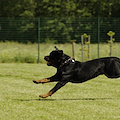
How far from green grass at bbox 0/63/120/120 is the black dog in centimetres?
46

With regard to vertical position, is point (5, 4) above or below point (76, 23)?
above

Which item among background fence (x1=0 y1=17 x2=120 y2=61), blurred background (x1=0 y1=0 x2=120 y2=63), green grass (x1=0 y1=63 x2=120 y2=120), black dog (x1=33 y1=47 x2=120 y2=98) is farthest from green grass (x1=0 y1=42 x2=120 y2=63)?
black dog (x1=33 y1=47 x2=120 y2=98)

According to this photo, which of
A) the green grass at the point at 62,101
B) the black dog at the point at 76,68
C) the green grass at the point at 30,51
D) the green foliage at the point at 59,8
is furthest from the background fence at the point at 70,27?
the green foliage at the point at 59,8

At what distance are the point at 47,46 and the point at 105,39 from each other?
3.12 m

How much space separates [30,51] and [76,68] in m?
9.96

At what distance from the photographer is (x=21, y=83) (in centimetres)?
945

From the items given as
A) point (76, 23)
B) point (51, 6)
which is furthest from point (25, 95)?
point (51, 6)

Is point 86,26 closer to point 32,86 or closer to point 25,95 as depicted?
point 32,86

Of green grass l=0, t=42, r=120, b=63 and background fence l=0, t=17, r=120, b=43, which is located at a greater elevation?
background fence l=0, t=17, r=120, b=43

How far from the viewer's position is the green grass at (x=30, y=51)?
52.5 ft

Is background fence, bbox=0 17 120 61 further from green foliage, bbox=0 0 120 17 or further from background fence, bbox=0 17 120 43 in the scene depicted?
green foliage, bbox=0 0 120 17

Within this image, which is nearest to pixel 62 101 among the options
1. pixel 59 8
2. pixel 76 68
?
pixel 76 68

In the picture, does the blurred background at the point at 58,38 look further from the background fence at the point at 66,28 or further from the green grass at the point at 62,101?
the green grass at the point at 62,101

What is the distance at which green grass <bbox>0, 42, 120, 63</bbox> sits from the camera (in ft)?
52.5
